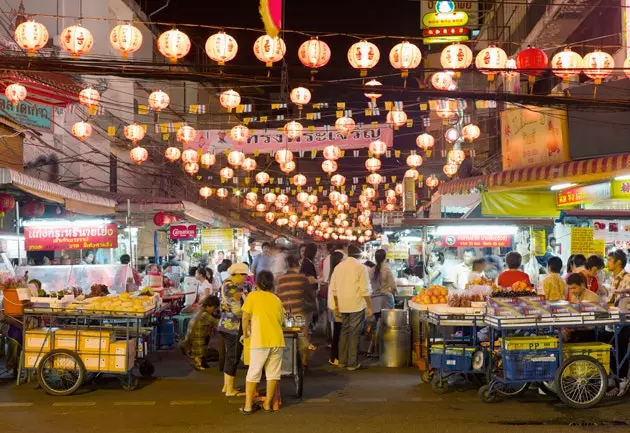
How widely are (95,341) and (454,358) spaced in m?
5.33

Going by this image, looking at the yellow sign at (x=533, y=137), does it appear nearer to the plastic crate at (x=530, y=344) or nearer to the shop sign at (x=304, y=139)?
the shop sign at (x=304, y=139)

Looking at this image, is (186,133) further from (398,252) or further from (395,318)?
(395,318)

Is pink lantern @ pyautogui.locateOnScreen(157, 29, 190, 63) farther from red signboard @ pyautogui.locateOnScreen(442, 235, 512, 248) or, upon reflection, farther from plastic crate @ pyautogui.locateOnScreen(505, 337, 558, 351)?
plastic crate @ pyautogui.locateOnScreen(505, 337, 558, 351)

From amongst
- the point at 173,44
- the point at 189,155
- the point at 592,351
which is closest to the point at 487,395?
the point at 592,351

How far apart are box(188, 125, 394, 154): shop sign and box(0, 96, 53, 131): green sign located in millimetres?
6698

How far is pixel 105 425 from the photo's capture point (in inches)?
336

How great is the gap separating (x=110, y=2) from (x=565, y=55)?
20.5 m

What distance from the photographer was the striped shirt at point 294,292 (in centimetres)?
1265

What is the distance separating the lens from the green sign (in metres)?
18.7

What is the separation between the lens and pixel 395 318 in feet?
43.3

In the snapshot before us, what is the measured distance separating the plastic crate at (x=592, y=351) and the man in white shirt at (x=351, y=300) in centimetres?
432

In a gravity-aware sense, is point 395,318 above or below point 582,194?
below

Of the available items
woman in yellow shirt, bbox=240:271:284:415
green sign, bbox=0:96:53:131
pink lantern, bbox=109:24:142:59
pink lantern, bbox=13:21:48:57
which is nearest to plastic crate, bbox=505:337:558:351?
woman in yellow shirt, bbox=240:271:284:415

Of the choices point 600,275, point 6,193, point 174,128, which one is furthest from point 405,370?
point 174,128
